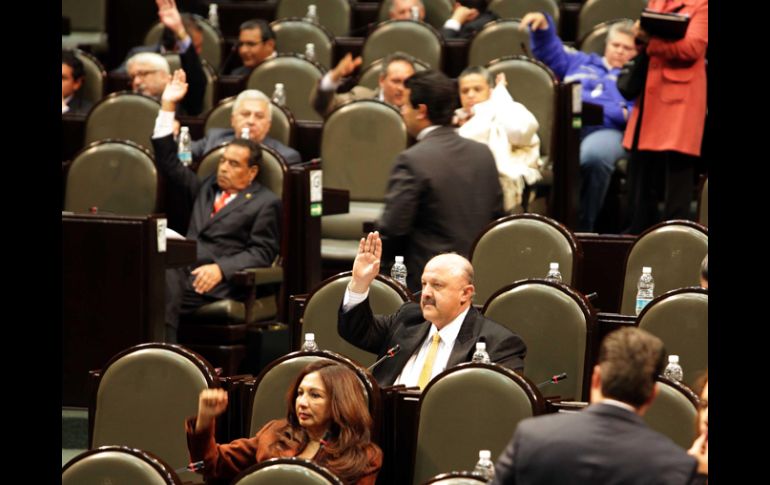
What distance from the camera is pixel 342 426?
3699 millimetres

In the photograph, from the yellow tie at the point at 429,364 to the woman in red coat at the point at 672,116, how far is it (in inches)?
78.0

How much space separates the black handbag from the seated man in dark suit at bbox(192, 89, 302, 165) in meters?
1.32

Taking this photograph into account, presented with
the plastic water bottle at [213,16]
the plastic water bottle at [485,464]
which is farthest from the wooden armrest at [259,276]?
the plastic water bottle at [213,16]

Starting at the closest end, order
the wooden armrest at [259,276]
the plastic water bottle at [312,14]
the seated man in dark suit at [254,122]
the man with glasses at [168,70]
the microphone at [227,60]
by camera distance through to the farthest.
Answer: the wooden armrest at [259,276]
the seated man in dark suit at [254,122]
the man with glasses at [168,70]
the microphone at [227,60]
the plastic water bottle at [312,14]

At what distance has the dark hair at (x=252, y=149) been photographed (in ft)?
18.7

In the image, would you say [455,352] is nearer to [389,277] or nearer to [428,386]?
[428,386]

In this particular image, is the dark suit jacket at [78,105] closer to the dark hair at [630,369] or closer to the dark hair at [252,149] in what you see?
the dark hair at [252,149]

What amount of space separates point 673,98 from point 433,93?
144cm

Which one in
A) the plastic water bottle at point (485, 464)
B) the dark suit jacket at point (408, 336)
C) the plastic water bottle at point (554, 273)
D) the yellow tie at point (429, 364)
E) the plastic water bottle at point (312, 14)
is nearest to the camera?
the plastic water bottle at point (485, 464)

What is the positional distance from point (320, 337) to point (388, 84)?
2085mm

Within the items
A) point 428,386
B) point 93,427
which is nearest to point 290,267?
point 93,427

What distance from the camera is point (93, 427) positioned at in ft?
14.0

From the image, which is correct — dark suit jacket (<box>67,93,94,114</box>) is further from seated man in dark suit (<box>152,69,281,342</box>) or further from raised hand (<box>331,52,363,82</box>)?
seated man in dark suit (<box>152,69,281,342</box>)

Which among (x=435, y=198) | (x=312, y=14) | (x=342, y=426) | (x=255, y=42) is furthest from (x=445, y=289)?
(x=312, y=14)
